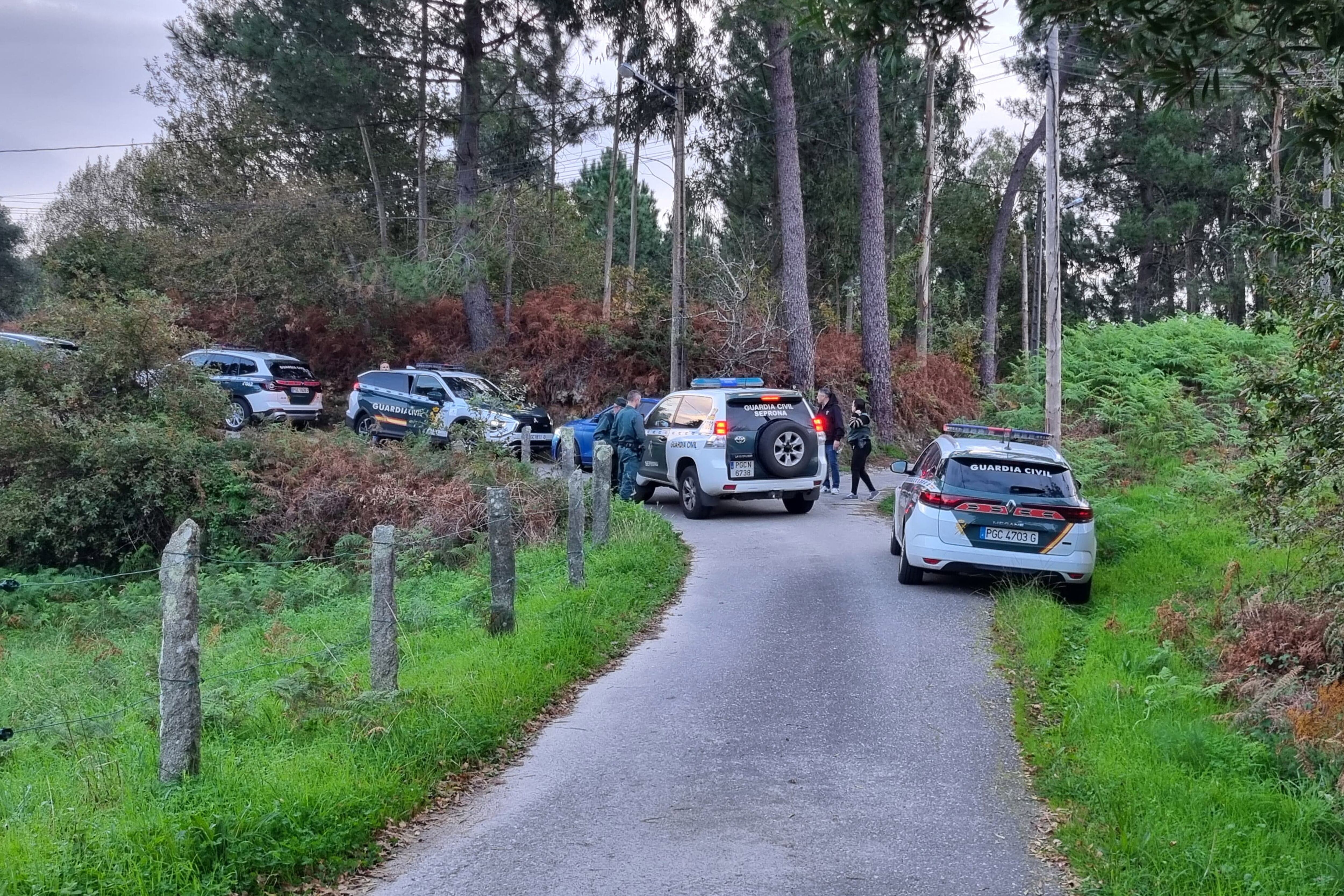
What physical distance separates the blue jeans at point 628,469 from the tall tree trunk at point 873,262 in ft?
35.9

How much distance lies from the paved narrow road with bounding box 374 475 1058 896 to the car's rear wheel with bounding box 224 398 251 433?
1281cm

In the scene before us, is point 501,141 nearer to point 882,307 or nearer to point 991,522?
point 882,307

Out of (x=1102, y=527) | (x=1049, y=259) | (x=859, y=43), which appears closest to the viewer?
(x=859, y=43)

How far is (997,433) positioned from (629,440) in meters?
6.79

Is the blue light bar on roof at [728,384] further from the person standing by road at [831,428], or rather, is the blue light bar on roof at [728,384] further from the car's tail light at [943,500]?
the car's tail light at [943,500]

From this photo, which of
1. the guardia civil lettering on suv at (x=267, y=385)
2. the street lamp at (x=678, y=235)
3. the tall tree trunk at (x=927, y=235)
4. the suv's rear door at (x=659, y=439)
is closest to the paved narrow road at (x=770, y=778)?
the suv's rear door at (x=659, y=439)

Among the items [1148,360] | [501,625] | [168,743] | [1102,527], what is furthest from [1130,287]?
[168,743]

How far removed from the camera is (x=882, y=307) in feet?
89.7

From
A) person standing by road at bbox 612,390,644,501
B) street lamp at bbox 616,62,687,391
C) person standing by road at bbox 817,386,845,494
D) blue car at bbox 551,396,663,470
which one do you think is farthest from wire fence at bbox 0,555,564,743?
street lamp at bbox 616,62,687,391

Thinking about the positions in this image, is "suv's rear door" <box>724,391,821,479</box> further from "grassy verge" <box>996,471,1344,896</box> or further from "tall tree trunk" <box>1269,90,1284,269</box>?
"tall tree trunk" <box>1269,90,1284,269</box>

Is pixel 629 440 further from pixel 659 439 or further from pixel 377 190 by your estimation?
pixel 377 190

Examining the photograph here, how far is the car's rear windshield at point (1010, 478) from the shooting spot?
37.6 ft

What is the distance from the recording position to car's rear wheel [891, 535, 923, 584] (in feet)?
39.7

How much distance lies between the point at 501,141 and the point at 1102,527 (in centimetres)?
2419
